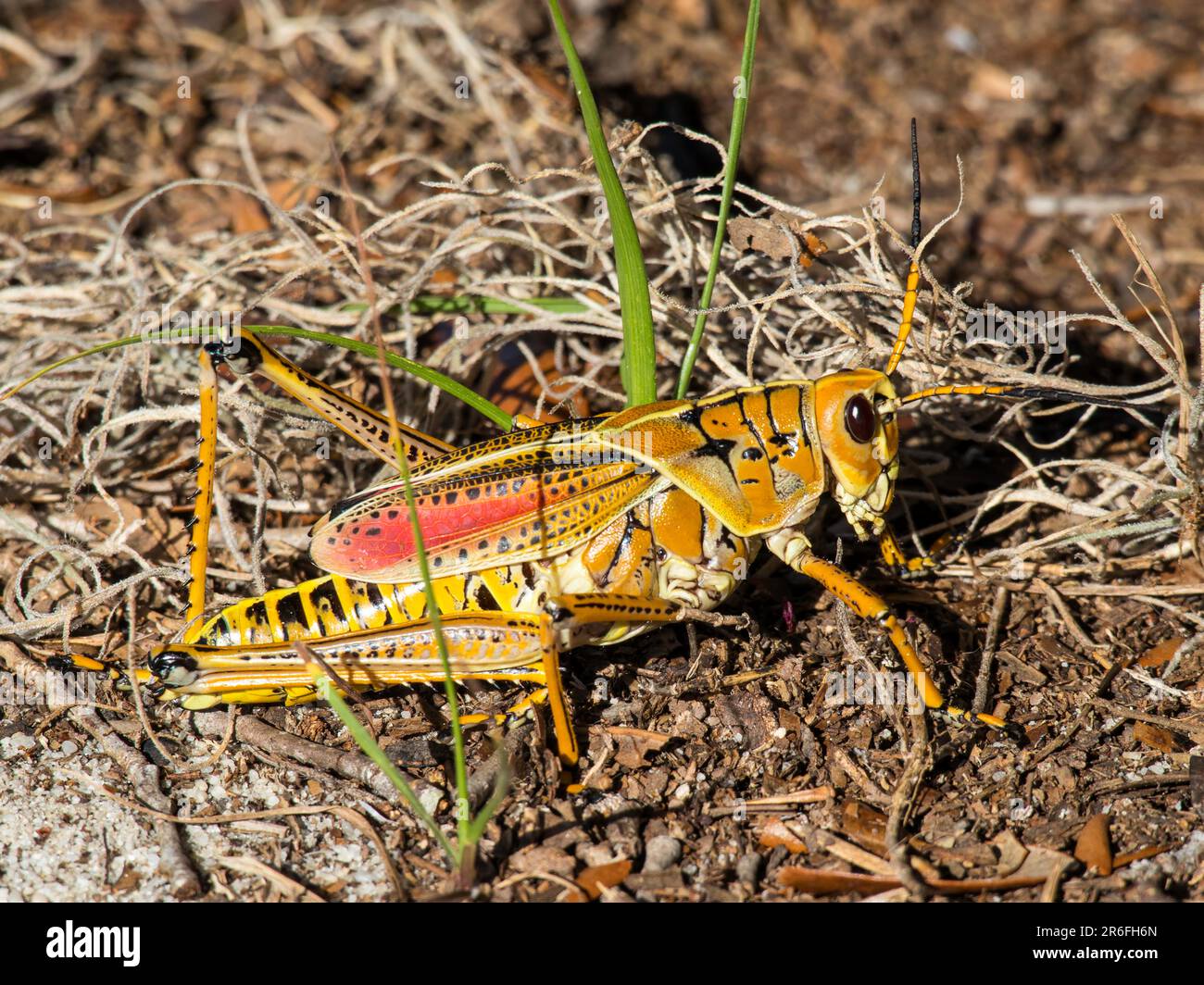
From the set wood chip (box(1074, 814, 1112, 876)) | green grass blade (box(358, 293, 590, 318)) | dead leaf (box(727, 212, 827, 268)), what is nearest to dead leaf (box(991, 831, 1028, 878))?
wood chip (box(1074, 814, 1112, 876))

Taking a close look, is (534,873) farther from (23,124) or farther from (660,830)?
(23,124)

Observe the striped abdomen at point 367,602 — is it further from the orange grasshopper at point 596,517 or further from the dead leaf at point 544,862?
the dead leaf at point 544,862

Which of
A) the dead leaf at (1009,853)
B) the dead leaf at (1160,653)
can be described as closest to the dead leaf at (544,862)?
the dead leaf at (1009,853)

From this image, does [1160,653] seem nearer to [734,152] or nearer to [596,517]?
[596,517]

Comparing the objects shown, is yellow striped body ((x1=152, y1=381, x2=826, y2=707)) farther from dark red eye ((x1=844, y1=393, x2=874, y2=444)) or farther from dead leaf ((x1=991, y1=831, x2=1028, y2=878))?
dead leaf ((x1=991, y1=831, x2=1028, y2=878))

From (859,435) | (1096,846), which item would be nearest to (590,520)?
(859,435)
